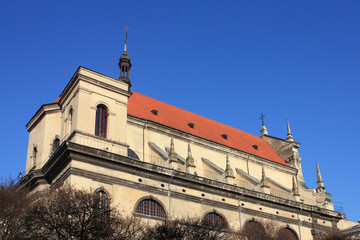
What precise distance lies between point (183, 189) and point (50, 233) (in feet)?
34.7

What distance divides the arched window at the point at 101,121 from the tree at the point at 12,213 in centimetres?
638

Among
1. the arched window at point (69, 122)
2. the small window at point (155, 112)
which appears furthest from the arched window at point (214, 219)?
the arched window at point (69, 122)

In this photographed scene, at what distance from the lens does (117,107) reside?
30.8 metres

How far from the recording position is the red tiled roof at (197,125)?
37062mm

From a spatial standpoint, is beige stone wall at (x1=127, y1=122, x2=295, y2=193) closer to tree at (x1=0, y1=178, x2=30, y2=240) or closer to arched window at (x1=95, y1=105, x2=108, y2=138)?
arched window at (x1=95, y1=105, x2=108, y2=138)

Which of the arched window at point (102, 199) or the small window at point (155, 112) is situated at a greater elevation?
the small window at point (155, 112)

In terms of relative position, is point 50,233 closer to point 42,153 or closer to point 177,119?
point 42,153

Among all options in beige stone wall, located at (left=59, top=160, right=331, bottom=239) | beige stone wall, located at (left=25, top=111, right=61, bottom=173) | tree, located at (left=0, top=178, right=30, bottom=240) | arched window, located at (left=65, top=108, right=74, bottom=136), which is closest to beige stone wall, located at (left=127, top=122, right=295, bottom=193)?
beige stone wall, located at (left=59, top=160, right=331, bottom=239)

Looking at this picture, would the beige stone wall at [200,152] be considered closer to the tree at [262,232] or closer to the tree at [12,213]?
the tree at [262,232]

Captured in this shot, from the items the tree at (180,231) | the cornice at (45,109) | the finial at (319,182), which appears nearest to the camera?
the tree at (180,231)

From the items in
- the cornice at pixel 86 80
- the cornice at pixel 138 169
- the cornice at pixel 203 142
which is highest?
the cornice at pixel 86 80

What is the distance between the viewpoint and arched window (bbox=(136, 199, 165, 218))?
28000 mm

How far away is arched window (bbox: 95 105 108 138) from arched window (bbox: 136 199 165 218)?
488 centimetres

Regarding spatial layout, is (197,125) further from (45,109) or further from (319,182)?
(45,109)
